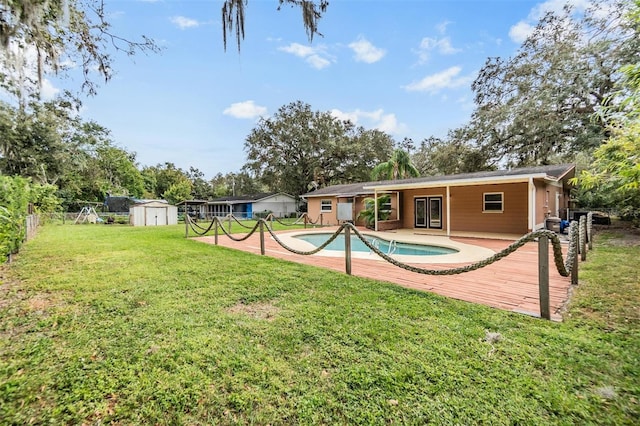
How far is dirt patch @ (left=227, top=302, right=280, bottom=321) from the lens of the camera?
365 cm

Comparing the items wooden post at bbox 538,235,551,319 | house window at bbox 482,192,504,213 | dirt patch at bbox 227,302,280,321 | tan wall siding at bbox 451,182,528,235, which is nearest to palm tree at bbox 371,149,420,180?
tan wall siding at bbox 451,182,528,235

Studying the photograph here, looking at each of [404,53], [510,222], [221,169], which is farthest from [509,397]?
[221,169]

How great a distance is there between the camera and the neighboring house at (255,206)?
30391 millimetres

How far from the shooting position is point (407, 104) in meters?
20.9

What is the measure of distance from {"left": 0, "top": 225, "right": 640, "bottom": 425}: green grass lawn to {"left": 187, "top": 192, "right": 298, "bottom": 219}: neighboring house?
2573cm

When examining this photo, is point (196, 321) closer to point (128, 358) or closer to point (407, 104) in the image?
point (128, 358)

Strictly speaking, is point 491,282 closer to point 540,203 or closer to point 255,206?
point 540,203

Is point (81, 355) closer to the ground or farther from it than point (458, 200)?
closer to the ground

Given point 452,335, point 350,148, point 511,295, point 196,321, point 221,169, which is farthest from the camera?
point 221,169

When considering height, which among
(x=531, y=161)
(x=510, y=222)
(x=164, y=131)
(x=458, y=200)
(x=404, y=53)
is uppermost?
(x=404, y=53)

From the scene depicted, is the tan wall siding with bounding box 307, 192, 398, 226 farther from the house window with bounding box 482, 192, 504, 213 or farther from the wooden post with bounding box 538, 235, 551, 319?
the wooden post with bounding box 538, 235, 551, 319

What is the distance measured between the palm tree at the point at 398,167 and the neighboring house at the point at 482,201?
4798mm

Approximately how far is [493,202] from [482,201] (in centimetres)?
42

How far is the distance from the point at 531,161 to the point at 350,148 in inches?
605
